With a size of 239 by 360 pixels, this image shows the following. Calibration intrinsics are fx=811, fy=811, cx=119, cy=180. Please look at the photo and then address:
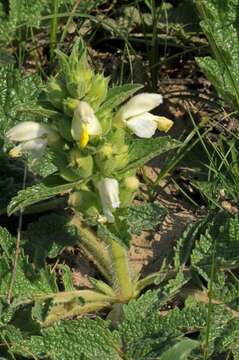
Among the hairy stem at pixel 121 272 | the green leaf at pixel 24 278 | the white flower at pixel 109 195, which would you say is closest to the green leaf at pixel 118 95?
the white flower at pixel 109 195

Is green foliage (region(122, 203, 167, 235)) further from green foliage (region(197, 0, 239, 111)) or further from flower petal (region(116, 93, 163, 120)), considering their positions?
green foliage (region(197, 0, 239, 111))

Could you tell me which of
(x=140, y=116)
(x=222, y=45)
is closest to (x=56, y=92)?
(x=140, y=116)

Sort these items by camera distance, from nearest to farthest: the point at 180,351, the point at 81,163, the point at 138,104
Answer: the point at 180,351 < the point at 81,163 < the point at 138,104

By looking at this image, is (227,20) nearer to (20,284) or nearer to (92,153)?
(92,153)

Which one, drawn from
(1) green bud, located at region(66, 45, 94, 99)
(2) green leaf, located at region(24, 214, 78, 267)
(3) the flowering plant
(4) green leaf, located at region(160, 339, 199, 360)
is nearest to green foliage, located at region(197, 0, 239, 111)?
(3) the flowering plant

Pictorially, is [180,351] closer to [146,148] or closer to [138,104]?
[146,148]

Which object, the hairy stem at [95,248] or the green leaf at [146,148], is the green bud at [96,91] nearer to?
the green leaf at [146,148]

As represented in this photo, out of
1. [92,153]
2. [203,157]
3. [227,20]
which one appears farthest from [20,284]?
[227,20]

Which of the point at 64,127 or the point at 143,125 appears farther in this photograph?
the point at 143,125
